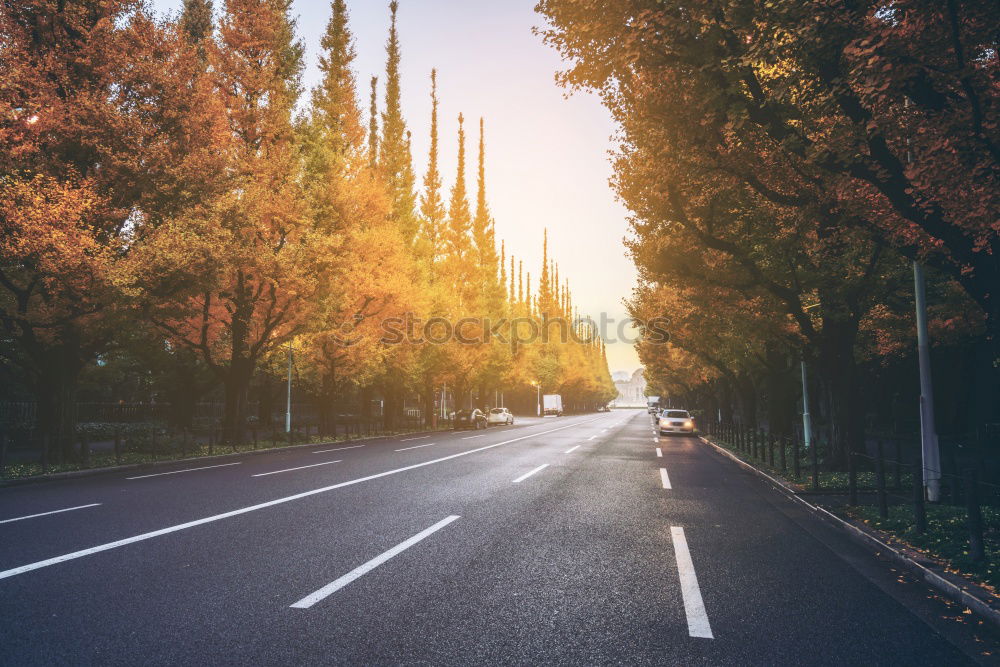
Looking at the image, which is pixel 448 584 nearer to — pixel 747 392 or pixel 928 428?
pixel 928 428

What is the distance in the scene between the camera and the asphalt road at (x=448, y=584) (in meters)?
3.57

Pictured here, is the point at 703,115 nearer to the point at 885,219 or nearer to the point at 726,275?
the point at 885,219

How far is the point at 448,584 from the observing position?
4.81 metres

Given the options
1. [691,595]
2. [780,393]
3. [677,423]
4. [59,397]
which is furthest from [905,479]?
[59,397]

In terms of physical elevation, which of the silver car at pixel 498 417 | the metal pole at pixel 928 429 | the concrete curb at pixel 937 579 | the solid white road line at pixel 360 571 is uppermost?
the metal pole at pixel 928 429

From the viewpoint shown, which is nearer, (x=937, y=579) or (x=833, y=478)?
(x=937, y=579)

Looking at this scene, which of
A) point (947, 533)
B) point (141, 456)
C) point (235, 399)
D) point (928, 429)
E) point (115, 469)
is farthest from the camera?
point (235, 399)

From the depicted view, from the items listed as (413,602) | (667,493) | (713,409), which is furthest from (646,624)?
(713,409)

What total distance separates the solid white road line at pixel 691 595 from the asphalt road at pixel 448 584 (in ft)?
0.08

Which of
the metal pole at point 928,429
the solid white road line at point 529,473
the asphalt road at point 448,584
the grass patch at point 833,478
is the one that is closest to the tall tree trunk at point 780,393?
the grass patch at point 833,478

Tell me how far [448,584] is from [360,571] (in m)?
0.91

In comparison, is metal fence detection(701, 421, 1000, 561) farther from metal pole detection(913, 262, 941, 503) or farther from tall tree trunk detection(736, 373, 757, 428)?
tall tree trunk detection(736, 373, 757, 428)

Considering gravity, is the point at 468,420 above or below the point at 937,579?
below

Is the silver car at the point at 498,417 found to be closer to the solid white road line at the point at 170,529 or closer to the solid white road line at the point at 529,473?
the solid white road line at the point at 529,473
